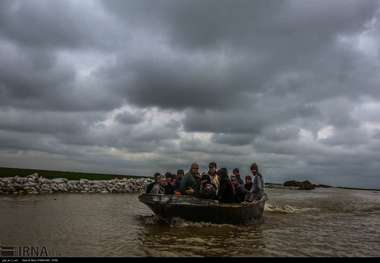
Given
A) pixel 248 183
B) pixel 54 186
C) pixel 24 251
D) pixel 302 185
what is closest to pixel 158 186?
pixel 248 183

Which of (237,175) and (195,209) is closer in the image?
(195,209)

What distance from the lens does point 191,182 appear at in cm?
1253

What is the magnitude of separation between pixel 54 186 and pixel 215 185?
18.2 meters

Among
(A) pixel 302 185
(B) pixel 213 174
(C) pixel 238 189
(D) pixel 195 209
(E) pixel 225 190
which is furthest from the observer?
(A) pixel 302 185

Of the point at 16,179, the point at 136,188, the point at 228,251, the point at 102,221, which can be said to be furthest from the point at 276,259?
the point at 136,188

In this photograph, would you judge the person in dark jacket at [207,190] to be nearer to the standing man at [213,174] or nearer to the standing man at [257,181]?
the standing man at [213,174]

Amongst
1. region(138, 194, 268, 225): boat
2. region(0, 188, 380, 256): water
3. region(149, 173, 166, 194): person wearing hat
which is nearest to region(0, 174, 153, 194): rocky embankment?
region(0, 188, 380, 256): water

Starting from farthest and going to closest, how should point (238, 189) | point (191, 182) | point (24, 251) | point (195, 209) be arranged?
point (238, 189), point (191, 182), point (195, 209), point (24, 251)

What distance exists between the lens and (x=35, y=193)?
23812 millimetres

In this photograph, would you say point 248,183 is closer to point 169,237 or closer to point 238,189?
point 238,189

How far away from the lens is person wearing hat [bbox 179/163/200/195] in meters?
12.4

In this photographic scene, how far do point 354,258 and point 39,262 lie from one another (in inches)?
296

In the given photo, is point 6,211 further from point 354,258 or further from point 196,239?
point 354,258

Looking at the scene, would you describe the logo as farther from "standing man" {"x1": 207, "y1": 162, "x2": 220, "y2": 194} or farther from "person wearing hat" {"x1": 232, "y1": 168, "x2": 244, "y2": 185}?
"person wearing hat" {"x1": 232, "y1": 168, "x2": 244, "y2": 185}
